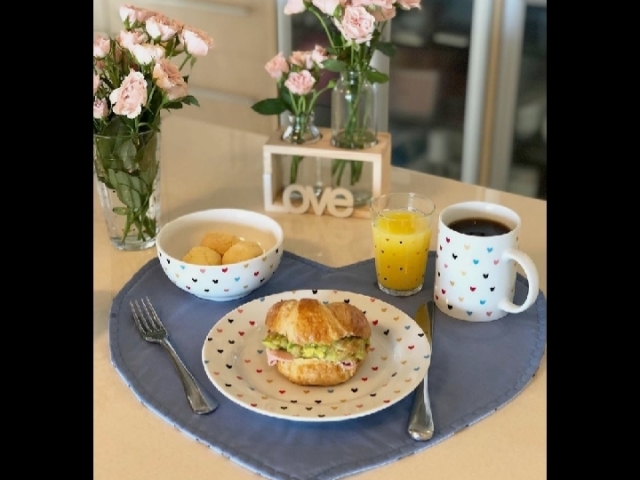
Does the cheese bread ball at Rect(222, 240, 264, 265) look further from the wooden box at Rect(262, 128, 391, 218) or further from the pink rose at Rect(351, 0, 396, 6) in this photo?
the pink rose at Rect(351, 0, 396, 6)

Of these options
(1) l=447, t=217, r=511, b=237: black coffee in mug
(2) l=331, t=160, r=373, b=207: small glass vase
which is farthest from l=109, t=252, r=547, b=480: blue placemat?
(2) l=331, t=160, r=373, b=207: small glass vase

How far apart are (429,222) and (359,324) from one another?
28 cm

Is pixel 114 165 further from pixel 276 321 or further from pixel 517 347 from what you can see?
pixel 517 347

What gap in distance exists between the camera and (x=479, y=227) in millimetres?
1071

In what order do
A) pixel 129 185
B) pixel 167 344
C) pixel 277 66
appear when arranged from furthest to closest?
pixel 277 66, pixel 129 185, pixel 167 344

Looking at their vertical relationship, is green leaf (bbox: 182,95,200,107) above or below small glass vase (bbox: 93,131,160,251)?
above

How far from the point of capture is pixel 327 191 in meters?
1.37

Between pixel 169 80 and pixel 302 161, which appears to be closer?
pixel 169 80

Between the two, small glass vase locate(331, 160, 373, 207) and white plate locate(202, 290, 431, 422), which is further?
small glass vase locate(331, 160, 373, 207)

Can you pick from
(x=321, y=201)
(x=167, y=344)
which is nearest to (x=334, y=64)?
(x=321, y=201)

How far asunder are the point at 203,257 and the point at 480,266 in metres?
0.40

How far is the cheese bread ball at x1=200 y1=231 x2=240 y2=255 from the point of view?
45.5 inches

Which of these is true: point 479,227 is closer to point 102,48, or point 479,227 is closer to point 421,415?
point 421,415

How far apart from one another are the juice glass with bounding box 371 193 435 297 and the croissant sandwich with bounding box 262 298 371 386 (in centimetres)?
20
